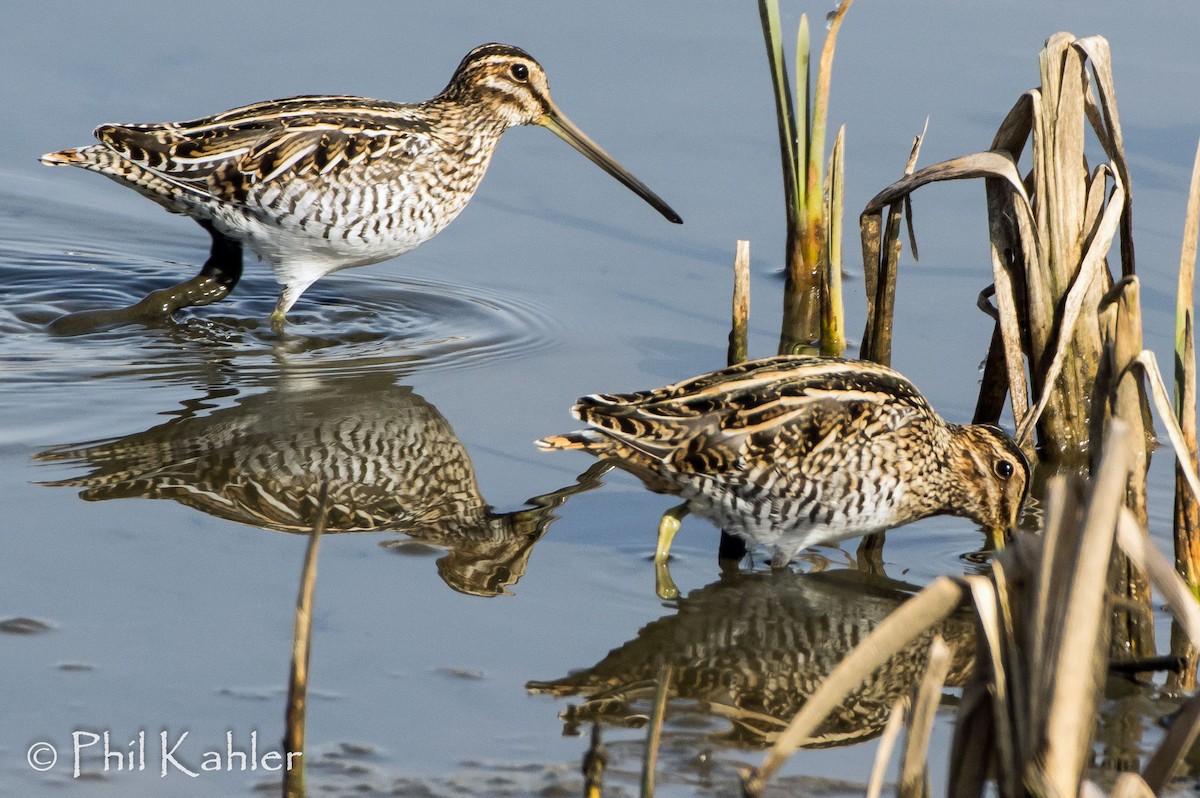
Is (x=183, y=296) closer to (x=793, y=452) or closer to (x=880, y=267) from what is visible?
(x=880, y=267)

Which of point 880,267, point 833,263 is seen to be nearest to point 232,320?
point 833,263

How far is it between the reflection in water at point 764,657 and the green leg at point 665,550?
10 cm

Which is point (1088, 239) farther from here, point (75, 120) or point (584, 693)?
point (75, 120)

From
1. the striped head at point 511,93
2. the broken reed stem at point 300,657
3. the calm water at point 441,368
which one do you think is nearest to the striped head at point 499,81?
the striped head at point 511,93

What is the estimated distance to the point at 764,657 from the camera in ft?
16.5

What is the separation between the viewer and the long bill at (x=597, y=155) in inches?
329

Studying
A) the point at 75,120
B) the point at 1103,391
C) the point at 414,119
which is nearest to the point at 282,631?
the point at 1103,391

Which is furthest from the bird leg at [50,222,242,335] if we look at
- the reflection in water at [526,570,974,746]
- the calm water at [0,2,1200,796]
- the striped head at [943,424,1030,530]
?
the striped head at [943,424,1030,530]

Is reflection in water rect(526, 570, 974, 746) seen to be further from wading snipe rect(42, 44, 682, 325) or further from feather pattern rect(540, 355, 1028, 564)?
wading snipe rect(42, 44, 682, 325)

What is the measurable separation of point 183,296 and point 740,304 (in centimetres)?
298

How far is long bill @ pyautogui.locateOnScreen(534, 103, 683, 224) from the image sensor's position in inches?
329

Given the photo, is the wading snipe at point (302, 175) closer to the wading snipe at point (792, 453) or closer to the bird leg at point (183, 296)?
the bird leg at point (183, 296)

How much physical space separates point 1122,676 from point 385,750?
7.11 feet

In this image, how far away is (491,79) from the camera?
8359 millimetres
